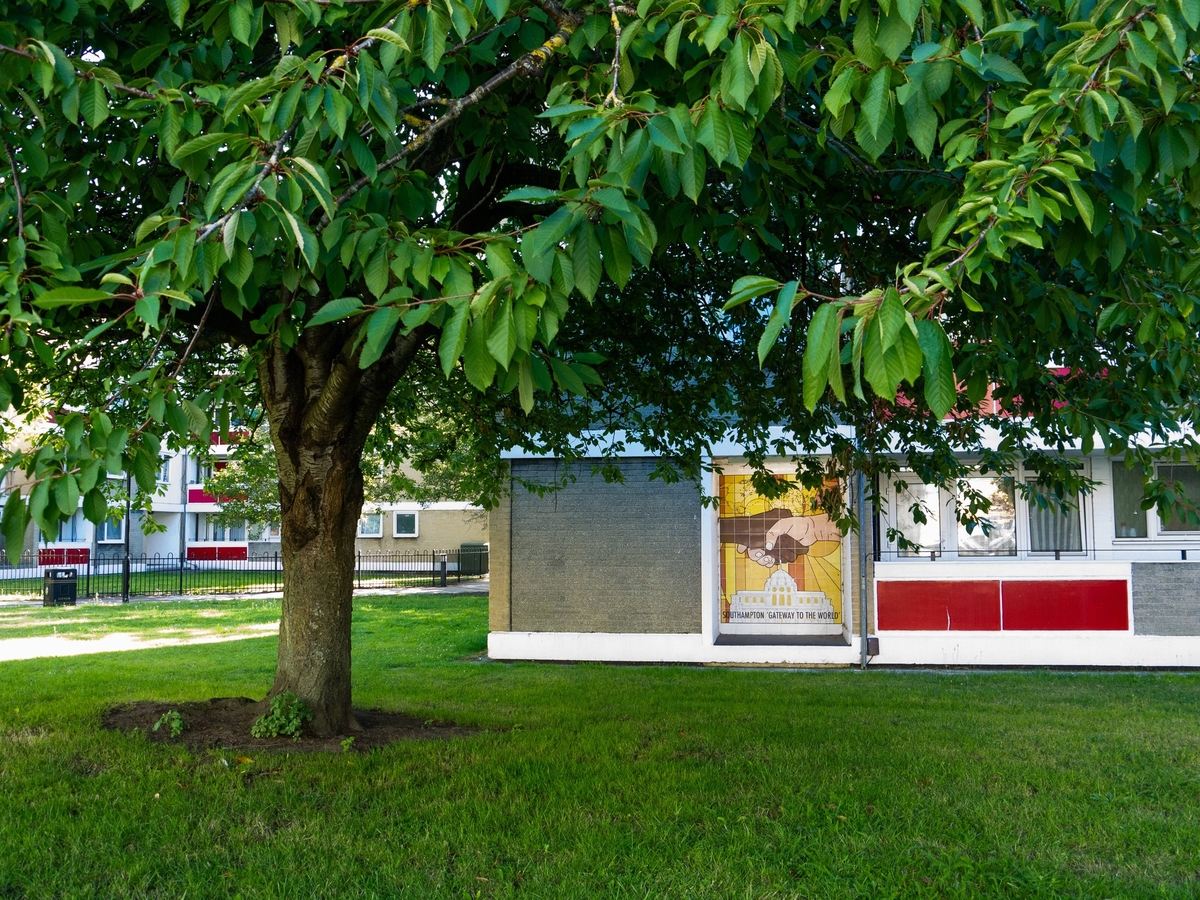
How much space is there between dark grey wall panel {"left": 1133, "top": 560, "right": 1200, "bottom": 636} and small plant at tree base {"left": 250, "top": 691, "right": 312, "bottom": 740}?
1182cm

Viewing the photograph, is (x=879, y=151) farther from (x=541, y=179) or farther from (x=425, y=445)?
(x=425, y=445)

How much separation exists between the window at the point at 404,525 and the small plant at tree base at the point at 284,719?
3636cm

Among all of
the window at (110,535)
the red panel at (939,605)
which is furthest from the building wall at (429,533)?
the red panel at (939,605)

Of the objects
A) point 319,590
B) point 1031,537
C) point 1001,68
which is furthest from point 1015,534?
point 1001,68

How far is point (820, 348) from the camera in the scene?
2.37 m

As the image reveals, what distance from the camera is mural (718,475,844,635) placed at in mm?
14875

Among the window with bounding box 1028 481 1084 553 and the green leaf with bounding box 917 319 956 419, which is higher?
the green leaf with bounding box 917 319 956 419

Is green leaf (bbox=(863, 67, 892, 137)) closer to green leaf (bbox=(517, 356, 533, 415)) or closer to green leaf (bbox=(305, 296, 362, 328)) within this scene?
green leaf (bbox=(517, 356, 533, 415))

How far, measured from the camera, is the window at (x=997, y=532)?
568 inches

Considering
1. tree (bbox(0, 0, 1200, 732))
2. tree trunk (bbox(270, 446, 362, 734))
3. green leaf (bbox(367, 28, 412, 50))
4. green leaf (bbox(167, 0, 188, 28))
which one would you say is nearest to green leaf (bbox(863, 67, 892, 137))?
tree (bbox(0, 0, 1200, 732))

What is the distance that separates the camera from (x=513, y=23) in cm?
442

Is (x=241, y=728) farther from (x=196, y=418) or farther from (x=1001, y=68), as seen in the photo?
(x=1001, y=68)

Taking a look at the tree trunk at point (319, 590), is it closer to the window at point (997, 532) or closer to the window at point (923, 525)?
the window at point (923, 525)

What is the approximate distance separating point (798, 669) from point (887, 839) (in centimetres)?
886
